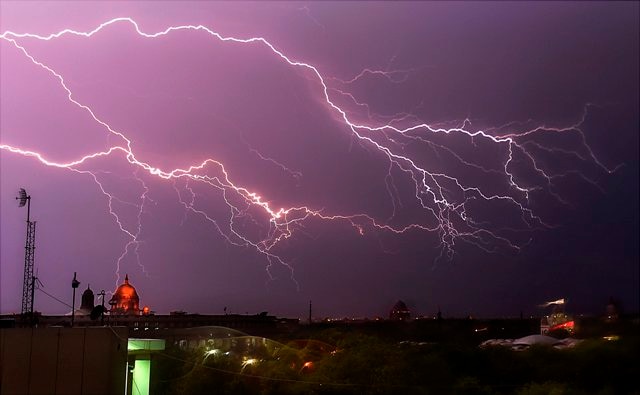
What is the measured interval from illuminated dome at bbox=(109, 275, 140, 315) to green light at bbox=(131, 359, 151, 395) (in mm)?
72439

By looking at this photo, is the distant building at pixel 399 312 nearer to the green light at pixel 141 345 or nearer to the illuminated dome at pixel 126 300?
the illuminated dome at pixel 126 300

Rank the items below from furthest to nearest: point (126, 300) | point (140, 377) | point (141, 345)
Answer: point (126, 300) < point (140, 377) < point (141, 345)

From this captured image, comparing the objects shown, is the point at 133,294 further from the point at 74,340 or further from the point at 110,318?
the point at 74,340

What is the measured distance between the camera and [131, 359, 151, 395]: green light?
55.7 feet

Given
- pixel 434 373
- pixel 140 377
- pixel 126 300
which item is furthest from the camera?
pixel 126 300

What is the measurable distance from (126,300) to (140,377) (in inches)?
2974

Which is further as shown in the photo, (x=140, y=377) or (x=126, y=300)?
(x=126, y=300)

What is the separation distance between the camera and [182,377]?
26.7 meters

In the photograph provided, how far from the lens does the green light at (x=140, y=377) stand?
1698 centimetres

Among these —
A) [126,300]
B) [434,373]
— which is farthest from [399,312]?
[434,373]

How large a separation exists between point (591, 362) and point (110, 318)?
2769 inches

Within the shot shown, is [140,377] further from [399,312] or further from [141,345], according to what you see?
[399,312]

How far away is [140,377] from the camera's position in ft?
57.0

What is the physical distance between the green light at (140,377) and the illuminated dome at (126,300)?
238 ft
